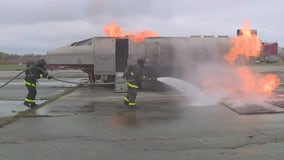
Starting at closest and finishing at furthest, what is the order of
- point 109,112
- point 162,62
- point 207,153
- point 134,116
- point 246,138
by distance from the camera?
1. point 207,153
2. point 246,138
3. point 134,116
4. point 109,112
5. point 162,62

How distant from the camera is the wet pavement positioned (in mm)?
6941

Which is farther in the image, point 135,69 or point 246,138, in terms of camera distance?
point 135,69

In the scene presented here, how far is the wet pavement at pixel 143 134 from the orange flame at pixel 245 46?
516 centimetres

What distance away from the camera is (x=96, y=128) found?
9281mm

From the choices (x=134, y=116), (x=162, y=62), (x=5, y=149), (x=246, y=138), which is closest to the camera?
(x=5, y=149)

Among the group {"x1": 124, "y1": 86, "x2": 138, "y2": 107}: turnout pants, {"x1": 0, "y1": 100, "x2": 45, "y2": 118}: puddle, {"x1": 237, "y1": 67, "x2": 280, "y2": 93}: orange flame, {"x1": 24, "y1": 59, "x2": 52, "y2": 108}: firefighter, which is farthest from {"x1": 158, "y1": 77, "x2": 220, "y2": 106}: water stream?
{"x1": 0, "y1": 100, "x2": 45, "y2": 118}: puddle

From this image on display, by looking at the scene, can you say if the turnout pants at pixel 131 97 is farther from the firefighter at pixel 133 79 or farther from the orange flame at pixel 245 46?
the orange flame at pixel 245 46

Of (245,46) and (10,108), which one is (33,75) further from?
(245,46)

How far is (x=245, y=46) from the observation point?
17.9m

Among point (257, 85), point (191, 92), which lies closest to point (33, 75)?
point (191, 92)

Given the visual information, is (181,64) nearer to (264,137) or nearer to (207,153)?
(264,137)

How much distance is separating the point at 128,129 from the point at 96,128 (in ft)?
2.38

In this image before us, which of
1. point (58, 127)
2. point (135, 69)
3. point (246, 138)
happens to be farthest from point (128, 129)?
point (135, 69)

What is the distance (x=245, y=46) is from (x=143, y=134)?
10638mm
